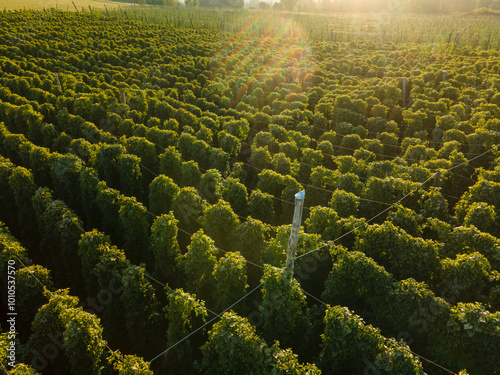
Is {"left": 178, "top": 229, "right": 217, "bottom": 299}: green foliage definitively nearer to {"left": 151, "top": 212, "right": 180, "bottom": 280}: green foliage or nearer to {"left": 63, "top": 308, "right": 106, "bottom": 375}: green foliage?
{"left": 151, "top": 212, "right": 180, "bottom": 280}: green foliage

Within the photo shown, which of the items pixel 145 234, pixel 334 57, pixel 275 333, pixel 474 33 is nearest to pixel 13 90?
pixel 145 234

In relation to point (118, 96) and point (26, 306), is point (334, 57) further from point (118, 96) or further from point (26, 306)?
point (26, 306)

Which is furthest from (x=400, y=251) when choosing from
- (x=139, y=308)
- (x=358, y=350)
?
(x=139, y=308)

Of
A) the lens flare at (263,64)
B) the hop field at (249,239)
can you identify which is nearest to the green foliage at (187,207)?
the hop field at (249,239)

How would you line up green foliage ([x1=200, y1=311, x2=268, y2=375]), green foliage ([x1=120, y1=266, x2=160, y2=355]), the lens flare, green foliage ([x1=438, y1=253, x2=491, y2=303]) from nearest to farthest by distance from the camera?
green foliage ([x1=200, y1=311, x2=268, y2=375]) → green foliage ([x1=438, y1=253, x2=491, y2=303]) → green foliage ([x1=120, y1=266, x2=160, y2=355]) → the lens flare

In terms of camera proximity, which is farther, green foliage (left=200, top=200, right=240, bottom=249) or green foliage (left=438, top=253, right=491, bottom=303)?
green foliage (left=200, top=200, right=240, bottom=249)

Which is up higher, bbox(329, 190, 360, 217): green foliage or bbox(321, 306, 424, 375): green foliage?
bbox(329, 190, 360, 217): green foliage

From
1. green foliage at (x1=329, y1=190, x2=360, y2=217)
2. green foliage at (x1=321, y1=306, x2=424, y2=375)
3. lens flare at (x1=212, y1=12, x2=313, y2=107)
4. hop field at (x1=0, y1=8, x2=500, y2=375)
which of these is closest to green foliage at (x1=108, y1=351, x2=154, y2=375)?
hop field at (x1=0, y1=8, x2=500, y2=375)

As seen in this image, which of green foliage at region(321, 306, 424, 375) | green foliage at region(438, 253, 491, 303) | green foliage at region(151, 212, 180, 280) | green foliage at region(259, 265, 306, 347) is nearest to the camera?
green foliage at region(321, 306, 424, 375)
